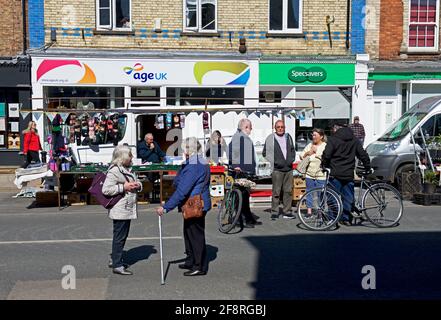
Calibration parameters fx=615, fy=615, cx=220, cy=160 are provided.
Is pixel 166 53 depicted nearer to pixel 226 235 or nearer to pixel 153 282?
pixel 226 235

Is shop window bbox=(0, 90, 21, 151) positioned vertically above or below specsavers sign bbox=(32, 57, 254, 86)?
below

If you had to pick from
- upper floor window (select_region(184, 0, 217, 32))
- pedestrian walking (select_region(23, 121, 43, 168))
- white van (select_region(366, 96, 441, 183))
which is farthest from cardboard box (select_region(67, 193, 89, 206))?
upper floor window (select_region(184, 0, 217, 32))

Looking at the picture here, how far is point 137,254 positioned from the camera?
8891 millimetres

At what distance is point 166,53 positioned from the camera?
20469 millimetres

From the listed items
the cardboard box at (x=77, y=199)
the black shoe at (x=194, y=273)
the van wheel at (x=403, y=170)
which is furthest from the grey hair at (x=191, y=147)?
the van wheel at (x=403, y=170)

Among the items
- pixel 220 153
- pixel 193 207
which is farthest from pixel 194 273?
pixel 220 153

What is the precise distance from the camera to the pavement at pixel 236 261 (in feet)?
22.7

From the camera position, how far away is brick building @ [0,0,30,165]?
19906 mm

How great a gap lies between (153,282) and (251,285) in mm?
1175

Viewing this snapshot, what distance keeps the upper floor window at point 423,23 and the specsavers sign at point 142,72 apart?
5.83 metres

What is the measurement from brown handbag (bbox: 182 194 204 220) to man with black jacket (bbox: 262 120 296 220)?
436 centimetres

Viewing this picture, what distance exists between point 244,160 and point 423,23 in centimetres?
1300

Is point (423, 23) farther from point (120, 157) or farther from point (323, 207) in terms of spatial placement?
point (120, 157)

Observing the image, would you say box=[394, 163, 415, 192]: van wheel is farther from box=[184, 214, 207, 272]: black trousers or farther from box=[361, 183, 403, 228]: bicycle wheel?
box=[184, 214, 207, 272]: black trousers
